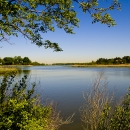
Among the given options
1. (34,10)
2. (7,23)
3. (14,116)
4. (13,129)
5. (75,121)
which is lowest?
(75,121)

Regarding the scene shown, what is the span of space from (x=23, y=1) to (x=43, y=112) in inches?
147

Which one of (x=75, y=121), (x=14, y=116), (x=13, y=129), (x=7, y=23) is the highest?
(x=7, y=23)

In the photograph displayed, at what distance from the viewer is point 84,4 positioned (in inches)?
231

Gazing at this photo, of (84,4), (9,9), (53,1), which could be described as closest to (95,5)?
(84,4)

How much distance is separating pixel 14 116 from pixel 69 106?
39.8 ft

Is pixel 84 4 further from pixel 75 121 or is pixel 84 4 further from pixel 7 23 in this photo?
pixel 75 121

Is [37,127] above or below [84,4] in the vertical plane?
→ below

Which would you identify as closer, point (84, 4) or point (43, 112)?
point (84, 4)

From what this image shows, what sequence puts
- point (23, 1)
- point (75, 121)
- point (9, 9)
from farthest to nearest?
point (75, 121) → point (23, 1) → point (9, 9)

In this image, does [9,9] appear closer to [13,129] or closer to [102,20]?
[102,20]

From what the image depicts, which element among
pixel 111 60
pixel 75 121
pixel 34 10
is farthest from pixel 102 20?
pixel 111 60

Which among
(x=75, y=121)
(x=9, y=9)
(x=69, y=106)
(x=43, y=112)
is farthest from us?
(x=69, y=106)

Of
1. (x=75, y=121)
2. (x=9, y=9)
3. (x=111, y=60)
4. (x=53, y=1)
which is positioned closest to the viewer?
(x=9, y=9)

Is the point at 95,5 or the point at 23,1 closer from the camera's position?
the point at 23,1
